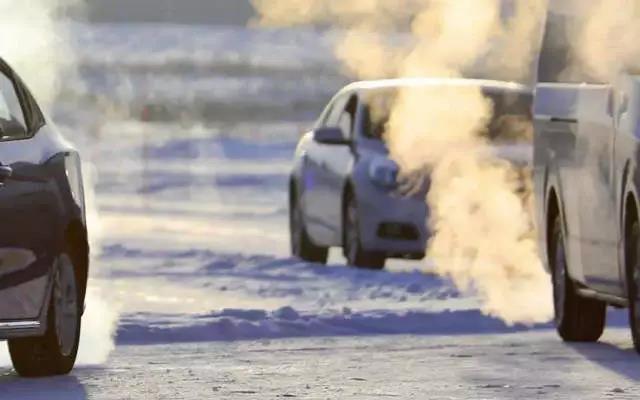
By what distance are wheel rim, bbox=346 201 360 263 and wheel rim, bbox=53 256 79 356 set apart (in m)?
8.58

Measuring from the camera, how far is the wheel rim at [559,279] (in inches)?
661

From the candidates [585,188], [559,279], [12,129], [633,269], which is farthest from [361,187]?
[12,129]

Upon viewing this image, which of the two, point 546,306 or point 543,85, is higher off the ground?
point 543,85

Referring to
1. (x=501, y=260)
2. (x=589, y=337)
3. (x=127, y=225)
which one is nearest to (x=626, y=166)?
(x=589, y=337)

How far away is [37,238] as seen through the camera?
14.0m

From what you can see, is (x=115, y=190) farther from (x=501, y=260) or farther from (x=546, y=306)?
(x=546, y=306)

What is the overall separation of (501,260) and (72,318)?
29.4ft

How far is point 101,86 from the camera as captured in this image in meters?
79.9

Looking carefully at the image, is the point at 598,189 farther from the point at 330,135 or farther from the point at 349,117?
the point at 349,117

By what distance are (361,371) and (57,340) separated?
1.56 metres

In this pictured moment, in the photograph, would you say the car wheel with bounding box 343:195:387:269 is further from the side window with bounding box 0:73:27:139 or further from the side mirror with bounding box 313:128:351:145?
the side window with bounding box 0:73:27:139

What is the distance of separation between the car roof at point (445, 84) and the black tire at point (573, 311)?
662cm

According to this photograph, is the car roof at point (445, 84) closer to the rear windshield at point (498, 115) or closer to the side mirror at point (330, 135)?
the rear windshield at point (498, 115)

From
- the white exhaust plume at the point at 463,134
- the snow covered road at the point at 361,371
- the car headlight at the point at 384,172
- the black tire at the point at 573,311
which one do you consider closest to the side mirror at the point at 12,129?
the snow covered road at the point at 361,371
